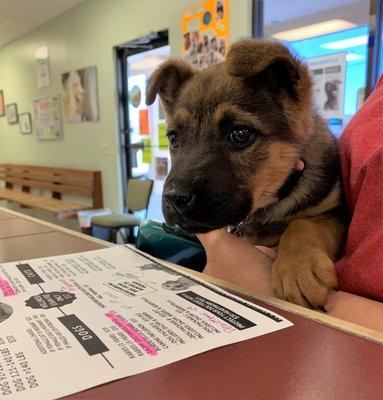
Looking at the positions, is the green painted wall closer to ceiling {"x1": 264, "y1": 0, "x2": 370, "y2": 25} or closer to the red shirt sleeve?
ceiling {"x1": 264, "y1": 0, "x2": 370, "y2": 25}

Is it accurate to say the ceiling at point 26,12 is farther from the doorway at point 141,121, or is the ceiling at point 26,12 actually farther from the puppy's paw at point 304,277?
the puppy's paw at point 304,277

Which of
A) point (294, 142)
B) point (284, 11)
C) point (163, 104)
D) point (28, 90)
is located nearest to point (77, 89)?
point (28, 90)

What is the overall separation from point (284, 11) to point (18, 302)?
3.29m

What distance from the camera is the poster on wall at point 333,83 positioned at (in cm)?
280

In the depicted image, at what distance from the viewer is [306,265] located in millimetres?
777

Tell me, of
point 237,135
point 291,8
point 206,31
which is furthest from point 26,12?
point 237,135

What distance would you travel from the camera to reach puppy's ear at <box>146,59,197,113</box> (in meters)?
1.23

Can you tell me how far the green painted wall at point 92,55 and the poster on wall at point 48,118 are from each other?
11 centimetres

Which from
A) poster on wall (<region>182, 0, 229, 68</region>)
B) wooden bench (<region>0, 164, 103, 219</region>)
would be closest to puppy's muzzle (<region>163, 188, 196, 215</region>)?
poster on wall (<region>182, 0, 229, 68</region>)

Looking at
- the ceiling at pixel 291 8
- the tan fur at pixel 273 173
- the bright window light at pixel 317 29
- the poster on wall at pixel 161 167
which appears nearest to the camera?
the tan fur at pixel 273 173

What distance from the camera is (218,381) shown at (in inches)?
16.5

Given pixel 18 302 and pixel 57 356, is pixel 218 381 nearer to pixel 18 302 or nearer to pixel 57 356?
pixel 57 356

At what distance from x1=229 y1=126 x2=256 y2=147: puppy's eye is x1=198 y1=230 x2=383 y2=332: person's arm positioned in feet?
0.76

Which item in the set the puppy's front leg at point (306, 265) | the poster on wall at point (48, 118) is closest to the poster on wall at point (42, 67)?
the poster on wall at point (48, 118)
